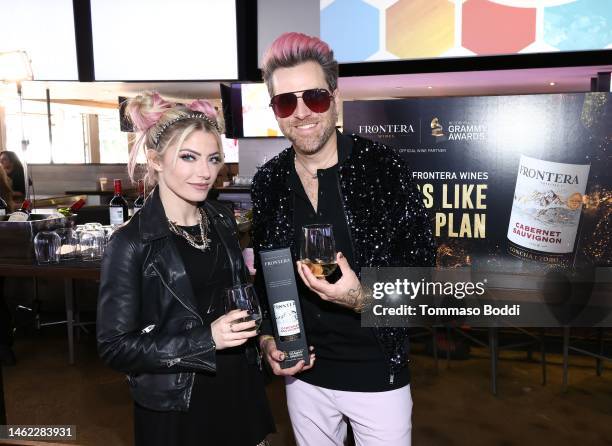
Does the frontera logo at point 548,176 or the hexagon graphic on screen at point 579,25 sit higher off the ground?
the hexagon graphic on screen at point 579,25

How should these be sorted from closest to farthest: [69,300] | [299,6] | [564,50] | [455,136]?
[455,136], [69,300], [564,50], [299,6]

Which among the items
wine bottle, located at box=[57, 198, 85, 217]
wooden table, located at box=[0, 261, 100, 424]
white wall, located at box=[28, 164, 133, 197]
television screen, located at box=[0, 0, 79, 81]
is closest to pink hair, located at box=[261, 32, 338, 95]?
wooden table, located at box=[0, 261, 100, 424]

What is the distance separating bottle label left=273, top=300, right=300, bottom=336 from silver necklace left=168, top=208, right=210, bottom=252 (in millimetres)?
324

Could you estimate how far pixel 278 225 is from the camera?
168 centimetres

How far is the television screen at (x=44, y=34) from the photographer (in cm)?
689

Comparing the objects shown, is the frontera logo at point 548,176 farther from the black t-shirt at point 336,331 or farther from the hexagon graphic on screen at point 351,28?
the hexagon graphic on screen at point 351,28

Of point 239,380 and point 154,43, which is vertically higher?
point 154,43

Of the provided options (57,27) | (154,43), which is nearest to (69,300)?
(154,43)

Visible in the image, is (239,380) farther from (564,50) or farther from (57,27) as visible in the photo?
(57,27)

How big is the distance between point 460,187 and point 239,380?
7.44 feet

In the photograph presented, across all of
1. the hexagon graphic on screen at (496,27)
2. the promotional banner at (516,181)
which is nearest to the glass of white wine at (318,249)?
the promotional banner at (516,181)

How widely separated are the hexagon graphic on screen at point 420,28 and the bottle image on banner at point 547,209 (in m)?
2.79

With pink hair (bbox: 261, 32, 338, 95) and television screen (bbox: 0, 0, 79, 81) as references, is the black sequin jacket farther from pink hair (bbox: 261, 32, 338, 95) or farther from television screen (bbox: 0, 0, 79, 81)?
television screen (bbox: 0, 0, 79, 81)

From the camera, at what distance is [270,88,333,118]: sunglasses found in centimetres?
155
